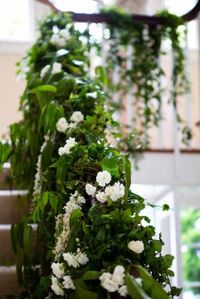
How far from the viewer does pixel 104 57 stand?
3.31 m

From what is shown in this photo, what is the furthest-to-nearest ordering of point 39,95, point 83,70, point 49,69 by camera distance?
1. point 83,70
2. point 49,69
3. point 39,95

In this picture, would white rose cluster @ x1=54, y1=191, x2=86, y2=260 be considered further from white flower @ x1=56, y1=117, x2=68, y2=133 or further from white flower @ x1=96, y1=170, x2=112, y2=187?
white flower @ x1=56, y1=117, x2=68, y2=133

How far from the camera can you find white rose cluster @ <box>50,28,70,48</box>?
2.52m

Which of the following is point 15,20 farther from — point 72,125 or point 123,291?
point 123,291

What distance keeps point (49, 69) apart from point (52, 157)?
61 centimetres

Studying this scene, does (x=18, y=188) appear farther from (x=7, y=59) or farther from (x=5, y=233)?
(x=7, y=59)

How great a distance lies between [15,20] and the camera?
16.1 feet

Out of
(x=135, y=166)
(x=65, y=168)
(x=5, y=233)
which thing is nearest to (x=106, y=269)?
(x=65, y=168)

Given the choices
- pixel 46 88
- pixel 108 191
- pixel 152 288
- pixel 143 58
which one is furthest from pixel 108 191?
pixel 143 58

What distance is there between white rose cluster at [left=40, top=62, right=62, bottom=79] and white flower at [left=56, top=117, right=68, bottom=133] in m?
0.45

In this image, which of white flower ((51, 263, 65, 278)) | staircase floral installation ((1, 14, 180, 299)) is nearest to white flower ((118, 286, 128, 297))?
staircase floral installation ((1, 14, 180, 299))

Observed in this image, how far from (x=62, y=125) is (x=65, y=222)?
495mm

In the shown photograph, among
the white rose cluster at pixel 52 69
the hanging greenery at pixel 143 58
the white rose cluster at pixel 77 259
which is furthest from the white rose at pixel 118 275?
the hanging greenery at pixel 143 58

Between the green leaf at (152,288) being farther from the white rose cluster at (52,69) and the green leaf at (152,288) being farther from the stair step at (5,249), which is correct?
the white rose cluster at (52,69)
